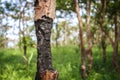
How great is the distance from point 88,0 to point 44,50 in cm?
928

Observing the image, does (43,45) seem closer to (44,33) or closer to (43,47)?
(43,47)

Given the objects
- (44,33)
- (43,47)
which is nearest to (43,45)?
(43,47)

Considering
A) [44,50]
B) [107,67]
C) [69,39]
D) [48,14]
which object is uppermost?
[48,14]

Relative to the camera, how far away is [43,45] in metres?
5.26

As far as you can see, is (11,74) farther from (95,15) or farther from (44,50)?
(44,50)

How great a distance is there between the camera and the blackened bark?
5.22 meters

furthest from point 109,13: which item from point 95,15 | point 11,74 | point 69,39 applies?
point 69,39

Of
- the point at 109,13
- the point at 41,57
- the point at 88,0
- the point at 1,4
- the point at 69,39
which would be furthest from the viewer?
the point at 69,39

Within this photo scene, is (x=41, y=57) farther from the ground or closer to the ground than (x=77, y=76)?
farther from the ground

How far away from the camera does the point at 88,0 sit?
46.3ft

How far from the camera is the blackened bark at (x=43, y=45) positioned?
522cm

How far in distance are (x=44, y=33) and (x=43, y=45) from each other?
8.8 inches

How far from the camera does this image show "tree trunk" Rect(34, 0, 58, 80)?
521 centimetres

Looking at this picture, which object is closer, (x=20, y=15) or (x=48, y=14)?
(x=48, y=14)
